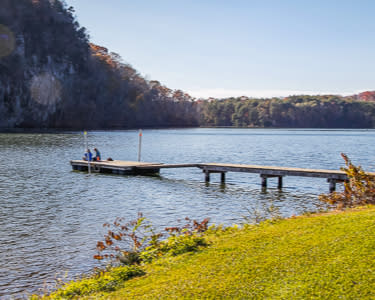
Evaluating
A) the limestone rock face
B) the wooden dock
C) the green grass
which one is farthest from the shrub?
the limestone rock face

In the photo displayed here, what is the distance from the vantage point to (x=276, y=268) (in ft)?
19.6

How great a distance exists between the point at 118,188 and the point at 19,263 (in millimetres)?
12835

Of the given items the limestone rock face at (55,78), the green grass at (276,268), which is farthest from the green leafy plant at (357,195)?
the limestone rock face at (55,78)

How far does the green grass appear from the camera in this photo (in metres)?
5.27

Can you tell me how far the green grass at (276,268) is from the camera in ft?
17.3

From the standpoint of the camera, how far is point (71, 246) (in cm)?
1191

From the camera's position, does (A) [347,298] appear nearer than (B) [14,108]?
Yes

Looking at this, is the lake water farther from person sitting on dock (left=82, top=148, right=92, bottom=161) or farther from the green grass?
the green grass

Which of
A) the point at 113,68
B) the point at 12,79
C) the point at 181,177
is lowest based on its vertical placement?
the point at 181,177

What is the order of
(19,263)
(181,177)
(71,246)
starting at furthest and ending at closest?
(181,177), (71,246), (19,263)

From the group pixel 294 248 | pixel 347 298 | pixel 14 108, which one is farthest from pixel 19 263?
pixel 14 108

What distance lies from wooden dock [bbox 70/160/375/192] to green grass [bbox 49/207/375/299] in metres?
14.0

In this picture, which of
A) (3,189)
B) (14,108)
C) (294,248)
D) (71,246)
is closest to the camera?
(294,248)

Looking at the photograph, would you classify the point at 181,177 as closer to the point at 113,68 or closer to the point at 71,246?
the point at 71,246
